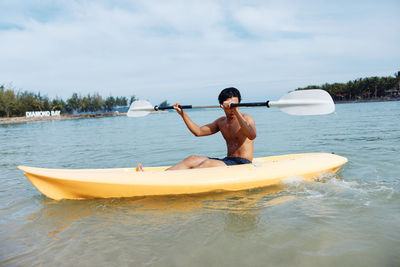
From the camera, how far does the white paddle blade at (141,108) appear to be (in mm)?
Result: 5235

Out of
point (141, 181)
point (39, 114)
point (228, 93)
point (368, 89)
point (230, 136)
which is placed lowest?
point (141, 181)

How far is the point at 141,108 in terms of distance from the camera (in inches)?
209

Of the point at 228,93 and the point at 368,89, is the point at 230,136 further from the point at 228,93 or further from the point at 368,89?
the point at 368,89

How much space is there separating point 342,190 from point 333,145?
187 inches

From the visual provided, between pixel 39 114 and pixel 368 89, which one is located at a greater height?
pixel 368 89

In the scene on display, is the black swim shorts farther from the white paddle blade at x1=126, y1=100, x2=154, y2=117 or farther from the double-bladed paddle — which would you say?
the white paddle blade at x1=126, y1=100, x2=154, y2=117

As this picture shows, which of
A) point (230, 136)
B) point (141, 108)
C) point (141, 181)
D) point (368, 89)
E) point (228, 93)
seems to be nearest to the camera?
point (141, 181)

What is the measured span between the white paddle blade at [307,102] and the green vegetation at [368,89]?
79.0 meters

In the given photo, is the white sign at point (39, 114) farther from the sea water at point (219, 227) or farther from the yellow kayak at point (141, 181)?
the yellow kayak at point (141, 181)

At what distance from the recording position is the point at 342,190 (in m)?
3.77

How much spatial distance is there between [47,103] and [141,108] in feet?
219

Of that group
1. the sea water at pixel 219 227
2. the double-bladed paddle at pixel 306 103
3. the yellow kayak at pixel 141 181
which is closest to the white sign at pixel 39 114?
the sea water at pixel 219 227

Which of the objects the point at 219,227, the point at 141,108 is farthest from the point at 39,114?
the point at 219,227

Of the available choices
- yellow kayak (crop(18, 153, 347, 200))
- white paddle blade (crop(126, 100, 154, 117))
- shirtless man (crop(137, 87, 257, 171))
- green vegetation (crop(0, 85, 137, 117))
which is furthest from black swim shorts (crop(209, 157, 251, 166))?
green vegetation (crop(0, 85, 137, 117))
